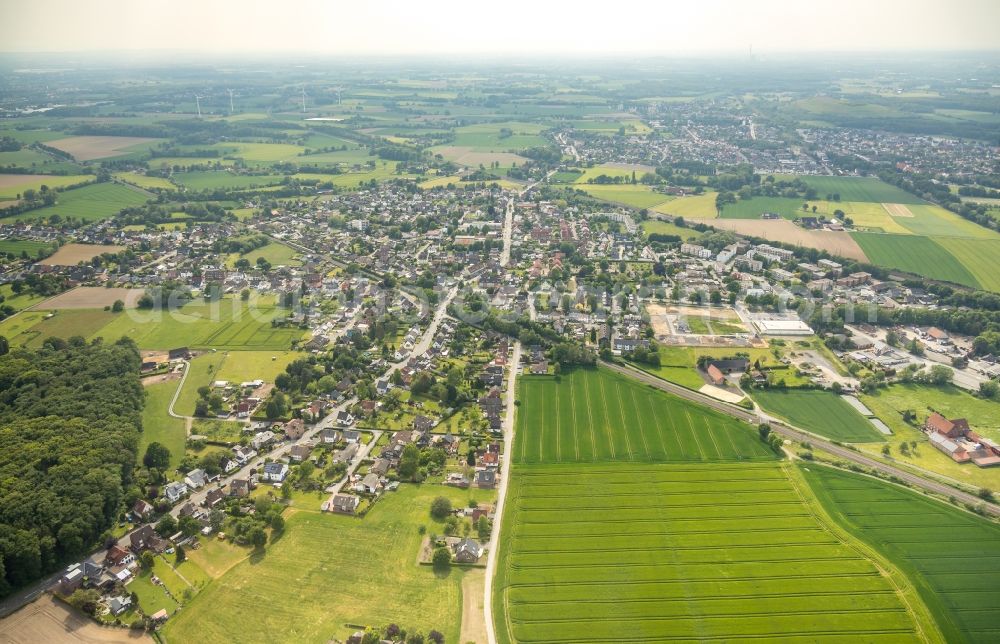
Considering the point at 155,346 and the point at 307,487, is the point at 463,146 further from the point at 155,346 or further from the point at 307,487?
the point at 307,487

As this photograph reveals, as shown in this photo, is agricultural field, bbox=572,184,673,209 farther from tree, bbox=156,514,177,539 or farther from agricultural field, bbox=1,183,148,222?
tree, bbox=156,514,177,539

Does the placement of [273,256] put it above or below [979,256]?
below

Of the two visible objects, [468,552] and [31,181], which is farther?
[31,181]

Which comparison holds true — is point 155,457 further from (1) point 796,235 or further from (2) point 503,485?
(1) point 796,235

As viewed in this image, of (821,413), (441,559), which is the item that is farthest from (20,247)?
(821,413)

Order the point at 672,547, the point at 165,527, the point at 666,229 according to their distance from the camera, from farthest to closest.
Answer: the point at 666,229 < the point at 165,527 < the point at 672,547

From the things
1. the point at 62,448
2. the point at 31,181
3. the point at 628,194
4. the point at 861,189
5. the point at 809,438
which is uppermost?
the point at 31,181

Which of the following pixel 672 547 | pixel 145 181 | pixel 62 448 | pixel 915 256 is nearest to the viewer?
pixel 672 547

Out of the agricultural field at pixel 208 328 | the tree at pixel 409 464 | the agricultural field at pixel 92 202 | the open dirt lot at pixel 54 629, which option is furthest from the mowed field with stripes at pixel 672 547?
the agricultural field at pixel 92 202
